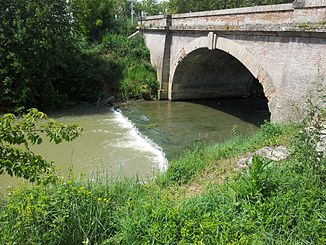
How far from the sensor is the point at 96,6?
21547mm

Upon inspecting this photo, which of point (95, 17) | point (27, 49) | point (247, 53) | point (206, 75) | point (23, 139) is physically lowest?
point (206, 75)

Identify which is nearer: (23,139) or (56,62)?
(23,139)

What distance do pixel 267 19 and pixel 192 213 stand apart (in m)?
7.36

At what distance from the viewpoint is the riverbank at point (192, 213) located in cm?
348

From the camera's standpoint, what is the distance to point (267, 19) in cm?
945

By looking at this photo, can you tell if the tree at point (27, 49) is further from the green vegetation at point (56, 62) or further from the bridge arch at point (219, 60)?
the bridge arch at point (219, 60)

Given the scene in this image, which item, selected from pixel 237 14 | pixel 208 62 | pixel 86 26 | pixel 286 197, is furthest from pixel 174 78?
pixel 286 197

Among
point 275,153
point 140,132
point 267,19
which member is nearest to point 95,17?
point 140,132

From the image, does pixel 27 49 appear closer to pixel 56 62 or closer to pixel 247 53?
pixel 56 62

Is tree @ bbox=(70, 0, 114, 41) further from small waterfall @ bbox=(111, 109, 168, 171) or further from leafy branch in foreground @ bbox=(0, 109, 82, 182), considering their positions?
leafy branch in foreground @ bbox=(0, 109, 82, 182)

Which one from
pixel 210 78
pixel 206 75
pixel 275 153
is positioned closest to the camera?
pixel 275 153

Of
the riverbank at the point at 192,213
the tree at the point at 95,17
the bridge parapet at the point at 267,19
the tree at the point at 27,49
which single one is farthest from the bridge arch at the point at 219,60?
the tree at the point at 95,17

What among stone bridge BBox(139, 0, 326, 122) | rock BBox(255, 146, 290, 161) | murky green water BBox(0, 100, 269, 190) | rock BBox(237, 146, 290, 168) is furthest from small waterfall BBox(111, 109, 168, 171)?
stone bridge BBox(139, 0, 326, 122)

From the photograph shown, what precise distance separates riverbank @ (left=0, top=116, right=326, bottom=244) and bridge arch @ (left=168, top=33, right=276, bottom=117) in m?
5.22
